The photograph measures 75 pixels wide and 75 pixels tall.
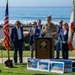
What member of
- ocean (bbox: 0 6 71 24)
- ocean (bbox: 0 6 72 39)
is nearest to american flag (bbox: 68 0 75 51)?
ocean (bbox: 0 6 72 39)

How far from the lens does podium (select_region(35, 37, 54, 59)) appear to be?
510 inches

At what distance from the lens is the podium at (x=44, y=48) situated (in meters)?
13.0

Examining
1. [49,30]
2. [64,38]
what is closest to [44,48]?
[49,30]

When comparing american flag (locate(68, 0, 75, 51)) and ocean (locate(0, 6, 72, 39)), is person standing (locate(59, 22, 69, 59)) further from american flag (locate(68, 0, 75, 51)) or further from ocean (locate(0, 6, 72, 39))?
ocean (locate(0, 6, 72, 39))

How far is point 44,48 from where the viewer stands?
1307cm

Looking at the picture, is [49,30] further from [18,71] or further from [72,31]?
[18,71]

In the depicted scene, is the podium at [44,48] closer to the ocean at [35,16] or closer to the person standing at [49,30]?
the person standing at [49,30]

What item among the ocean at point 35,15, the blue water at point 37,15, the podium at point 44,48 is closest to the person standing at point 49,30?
the podium at point 44,48

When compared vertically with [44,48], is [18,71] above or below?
below

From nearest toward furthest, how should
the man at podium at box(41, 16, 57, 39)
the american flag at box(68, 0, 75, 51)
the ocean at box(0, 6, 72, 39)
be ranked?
the american flag at box(68, 0, 75, 51) < the man at podium at box(41, 16, 57, 39) < the ocean at box(0, 6, 72, 39)

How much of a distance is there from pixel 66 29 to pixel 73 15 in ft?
3.73

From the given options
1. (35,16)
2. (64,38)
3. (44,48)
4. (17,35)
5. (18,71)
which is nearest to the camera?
(18,71)

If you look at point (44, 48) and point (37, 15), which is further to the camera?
point (37, 15)

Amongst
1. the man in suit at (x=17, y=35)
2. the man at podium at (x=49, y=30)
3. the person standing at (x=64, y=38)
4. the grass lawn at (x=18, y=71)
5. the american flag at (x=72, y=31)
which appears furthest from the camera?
the man in suit at (x=17, y=35)
